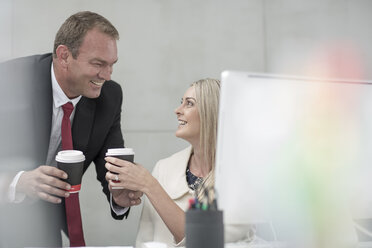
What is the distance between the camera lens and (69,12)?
268 cm

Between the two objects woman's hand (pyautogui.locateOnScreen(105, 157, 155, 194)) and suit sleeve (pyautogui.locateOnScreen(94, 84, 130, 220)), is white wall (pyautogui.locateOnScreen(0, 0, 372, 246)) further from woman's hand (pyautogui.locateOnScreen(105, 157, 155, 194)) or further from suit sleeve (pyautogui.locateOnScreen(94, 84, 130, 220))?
woman's hand (pyautogui.locateOnScreen(105, 157, 155, 194))

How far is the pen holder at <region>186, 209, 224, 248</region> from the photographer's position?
0.81m

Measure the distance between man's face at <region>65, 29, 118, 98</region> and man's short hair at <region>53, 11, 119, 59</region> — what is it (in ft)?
0.07

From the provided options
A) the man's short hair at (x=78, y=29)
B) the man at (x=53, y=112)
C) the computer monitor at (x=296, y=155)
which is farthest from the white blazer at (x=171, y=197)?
the computer monitor at (x=296, y=155)

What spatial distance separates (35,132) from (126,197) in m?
0.54

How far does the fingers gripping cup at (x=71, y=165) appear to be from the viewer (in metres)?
1.47

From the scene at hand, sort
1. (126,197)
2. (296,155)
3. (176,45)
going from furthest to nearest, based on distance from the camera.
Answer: (176,45), (126,197), (296,155)

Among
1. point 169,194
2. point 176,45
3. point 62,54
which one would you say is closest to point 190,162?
point 169,194

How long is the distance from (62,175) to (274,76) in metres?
0.90

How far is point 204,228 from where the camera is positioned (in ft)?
2.66

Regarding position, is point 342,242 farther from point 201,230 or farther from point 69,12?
point 69,12

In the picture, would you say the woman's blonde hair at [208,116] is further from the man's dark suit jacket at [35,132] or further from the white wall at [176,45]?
the white wall at [176,45]

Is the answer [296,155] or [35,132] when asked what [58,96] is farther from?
[296,155]

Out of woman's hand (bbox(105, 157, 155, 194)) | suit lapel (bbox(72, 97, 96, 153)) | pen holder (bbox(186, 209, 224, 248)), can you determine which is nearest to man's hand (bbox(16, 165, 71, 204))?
woman's hand (bbox(105, 157, 155, 194))
